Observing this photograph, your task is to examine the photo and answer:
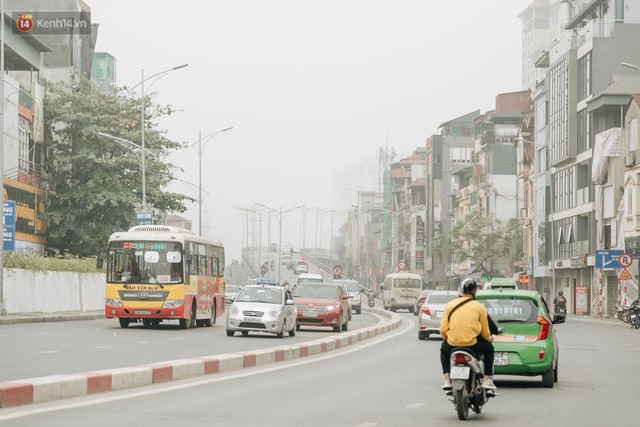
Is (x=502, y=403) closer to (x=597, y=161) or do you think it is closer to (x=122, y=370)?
(x=122, y=370)

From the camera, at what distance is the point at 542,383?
1891 centimetres

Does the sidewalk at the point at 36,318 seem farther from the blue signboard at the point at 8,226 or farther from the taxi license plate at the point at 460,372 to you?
the taxi license plate at the point at 460,372

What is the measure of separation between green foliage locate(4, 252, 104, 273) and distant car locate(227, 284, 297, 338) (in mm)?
14062

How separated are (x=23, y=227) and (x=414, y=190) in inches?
4158

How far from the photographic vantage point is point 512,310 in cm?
1900

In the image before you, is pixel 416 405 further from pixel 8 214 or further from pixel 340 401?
pixel 8 214

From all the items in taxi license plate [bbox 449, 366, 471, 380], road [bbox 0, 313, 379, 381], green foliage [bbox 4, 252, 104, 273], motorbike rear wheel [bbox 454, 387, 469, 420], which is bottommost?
road [bbox 0, 313, 379, 381]

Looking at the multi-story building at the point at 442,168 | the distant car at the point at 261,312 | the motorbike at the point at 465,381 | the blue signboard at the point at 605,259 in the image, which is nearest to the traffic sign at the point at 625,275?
the blue signboard at the point at 605,259

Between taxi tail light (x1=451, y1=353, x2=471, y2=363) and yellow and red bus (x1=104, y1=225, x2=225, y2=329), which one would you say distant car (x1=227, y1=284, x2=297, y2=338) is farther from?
taxi tail light (x1=451, y1=353, x2=471, y2=363)

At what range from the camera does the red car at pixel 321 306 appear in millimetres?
40250

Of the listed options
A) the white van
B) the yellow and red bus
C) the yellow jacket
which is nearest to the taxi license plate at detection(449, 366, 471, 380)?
the yellow jacket

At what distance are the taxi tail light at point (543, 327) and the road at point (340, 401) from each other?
77 centimetres

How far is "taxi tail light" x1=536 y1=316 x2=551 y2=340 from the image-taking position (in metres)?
18.6

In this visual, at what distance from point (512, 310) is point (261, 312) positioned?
50.8ft
